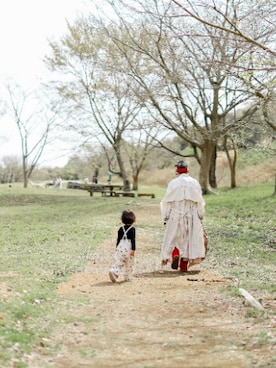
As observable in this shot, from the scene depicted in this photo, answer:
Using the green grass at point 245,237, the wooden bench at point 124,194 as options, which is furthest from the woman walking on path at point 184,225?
the wooden bench at point 124,194

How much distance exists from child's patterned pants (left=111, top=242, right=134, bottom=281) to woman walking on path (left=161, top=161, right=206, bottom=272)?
1.33 metres

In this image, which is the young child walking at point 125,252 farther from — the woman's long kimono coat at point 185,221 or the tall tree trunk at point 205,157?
the tall tree trunk at point 205,157

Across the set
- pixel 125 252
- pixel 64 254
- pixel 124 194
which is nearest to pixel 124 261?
pixel 125 252

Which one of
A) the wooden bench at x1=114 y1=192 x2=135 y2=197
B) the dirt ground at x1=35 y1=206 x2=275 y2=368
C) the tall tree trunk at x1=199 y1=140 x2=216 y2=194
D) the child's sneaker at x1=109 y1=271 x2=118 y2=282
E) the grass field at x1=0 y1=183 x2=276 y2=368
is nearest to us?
the dirt ground at x1=35 y1=206 x2=275 y2=368

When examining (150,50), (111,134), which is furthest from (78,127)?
(150,50)

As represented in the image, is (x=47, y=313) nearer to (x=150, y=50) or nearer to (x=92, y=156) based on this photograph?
(x=150, y=50)

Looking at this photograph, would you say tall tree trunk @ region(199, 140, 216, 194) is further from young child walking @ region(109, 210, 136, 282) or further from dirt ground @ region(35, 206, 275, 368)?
young child walking @ region(109, 210, 136, 282)

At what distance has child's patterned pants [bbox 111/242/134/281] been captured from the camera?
9273mm

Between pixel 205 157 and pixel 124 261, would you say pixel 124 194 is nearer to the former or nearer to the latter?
pixel 205 157

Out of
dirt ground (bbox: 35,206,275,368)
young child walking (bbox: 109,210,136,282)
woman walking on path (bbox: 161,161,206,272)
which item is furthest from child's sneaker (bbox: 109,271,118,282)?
woman walking on path (bbox: 161,161,206,272)

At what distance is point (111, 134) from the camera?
1793 inches

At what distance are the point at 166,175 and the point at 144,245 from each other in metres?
53.2

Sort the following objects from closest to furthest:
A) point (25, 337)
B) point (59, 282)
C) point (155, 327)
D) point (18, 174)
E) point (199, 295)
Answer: point (25, 337) → point (155, 327) → point (199, 295) → point (59, 282) → point (18, 174)

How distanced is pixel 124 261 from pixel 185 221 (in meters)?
1.76
